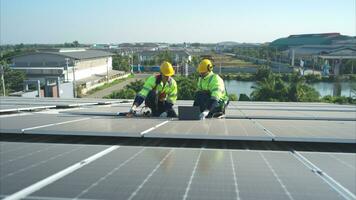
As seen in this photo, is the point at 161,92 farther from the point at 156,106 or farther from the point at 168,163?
the point at 168,163

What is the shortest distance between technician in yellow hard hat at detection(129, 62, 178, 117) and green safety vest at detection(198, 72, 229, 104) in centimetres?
87

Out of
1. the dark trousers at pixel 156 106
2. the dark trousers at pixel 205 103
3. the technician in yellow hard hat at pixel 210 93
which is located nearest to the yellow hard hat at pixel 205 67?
the technician in yellow hard hat at pixel 210 93

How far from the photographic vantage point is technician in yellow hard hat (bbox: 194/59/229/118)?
27.1 feet

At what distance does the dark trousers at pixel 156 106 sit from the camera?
8.77m

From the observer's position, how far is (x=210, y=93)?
8.46 m

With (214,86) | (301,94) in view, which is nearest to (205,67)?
(214,86)

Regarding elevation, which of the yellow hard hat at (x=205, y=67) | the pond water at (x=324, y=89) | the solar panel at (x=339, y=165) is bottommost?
the pond water at (x=324, y=89)

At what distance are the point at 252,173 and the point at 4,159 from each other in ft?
11.0

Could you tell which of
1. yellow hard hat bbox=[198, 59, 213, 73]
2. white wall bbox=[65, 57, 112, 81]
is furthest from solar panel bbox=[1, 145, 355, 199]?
white wall bbox=[65, 57, 112, 81]

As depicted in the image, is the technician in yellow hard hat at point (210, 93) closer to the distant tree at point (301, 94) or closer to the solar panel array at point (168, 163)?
the solar panel array at point (168, 163)

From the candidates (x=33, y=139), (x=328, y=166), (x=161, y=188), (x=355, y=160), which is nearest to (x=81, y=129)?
(x=33, y=139)

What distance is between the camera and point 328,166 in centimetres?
452

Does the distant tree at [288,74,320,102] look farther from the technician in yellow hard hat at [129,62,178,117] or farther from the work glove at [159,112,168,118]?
the work glove at [159,112,168,118]

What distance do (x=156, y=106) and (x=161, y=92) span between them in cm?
40
